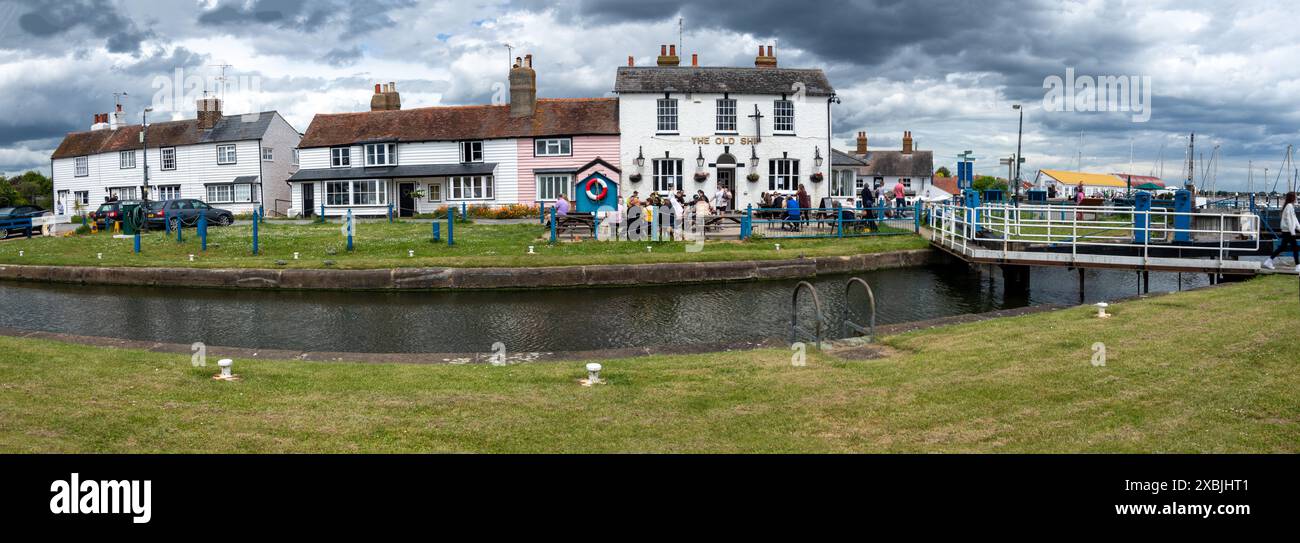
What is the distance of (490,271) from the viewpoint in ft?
74.3

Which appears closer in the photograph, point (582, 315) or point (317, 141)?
point (582, 315)

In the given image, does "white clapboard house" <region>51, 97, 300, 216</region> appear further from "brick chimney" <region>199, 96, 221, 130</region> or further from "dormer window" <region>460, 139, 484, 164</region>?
"dormer window" <region>460, 139, 484, 164</region>

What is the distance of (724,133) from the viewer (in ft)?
137

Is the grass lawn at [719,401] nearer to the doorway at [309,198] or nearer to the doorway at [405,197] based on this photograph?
the doorway at [405,197]

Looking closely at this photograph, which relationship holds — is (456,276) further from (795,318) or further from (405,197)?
(405,197)

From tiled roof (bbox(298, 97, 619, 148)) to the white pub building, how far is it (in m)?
1.92

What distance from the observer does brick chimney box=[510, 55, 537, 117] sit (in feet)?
147


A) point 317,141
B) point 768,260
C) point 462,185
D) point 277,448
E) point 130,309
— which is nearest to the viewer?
point 277,448

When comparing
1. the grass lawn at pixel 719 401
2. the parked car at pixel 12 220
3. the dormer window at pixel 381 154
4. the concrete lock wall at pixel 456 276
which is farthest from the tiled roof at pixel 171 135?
the grass lawn at pixel 719 401

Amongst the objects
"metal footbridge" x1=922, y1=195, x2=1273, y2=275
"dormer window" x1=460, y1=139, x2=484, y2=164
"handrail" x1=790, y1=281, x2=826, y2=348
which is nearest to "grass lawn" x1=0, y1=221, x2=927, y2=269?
"metal footbridge" x1=922, y1=195, x2=1273, y2=275

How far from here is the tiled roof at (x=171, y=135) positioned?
52125 millimetres

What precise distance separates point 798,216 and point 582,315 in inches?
572

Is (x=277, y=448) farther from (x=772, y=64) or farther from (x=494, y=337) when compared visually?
(x=772, y=64)
